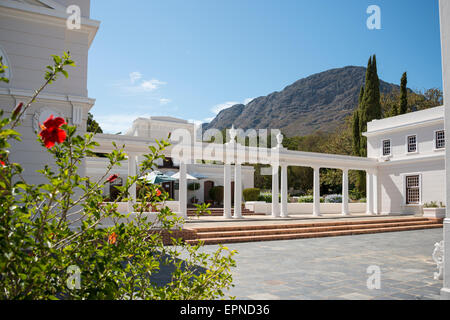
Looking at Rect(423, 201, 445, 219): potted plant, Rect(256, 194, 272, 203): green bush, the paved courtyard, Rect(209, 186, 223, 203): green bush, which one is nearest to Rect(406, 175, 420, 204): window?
Rect(423, 201, 445, 219): potted plant

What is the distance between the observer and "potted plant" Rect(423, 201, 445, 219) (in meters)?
20.9

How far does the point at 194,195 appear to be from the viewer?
29578 millimetres

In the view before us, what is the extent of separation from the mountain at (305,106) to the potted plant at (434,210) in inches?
3652

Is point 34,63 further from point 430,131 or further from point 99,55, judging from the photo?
point 430,131

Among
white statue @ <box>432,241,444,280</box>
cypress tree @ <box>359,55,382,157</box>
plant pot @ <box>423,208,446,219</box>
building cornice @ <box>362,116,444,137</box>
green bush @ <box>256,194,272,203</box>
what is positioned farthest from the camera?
cypress tree @ <box>359,55,382,157</box>

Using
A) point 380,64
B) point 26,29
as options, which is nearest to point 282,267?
point 26,29

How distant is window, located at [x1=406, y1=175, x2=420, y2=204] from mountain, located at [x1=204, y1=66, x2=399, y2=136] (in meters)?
90.7

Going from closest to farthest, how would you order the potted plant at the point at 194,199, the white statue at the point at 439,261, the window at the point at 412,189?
1. the white statue at the point at 439,261
2. the window at the point at 412,189
3. the potted plant at the point at 194,199

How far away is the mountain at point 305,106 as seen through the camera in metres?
121

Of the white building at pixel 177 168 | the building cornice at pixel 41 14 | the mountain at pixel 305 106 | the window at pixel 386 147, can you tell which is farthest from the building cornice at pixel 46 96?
the mountain at pixel 305 106

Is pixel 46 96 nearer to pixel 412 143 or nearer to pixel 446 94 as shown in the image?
pixel 446 94

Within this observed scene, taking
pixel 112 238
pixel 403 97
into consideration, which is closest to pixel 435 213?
pixel 403 97

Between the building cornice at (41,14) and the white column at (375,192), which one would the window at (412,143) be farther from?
the building cornice at (41,14)

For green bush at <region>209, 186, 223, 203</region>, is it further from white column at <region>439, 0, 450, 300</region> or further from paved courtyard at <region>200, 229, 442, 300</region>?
white column at <region>439, 0, 450, 300</region>
